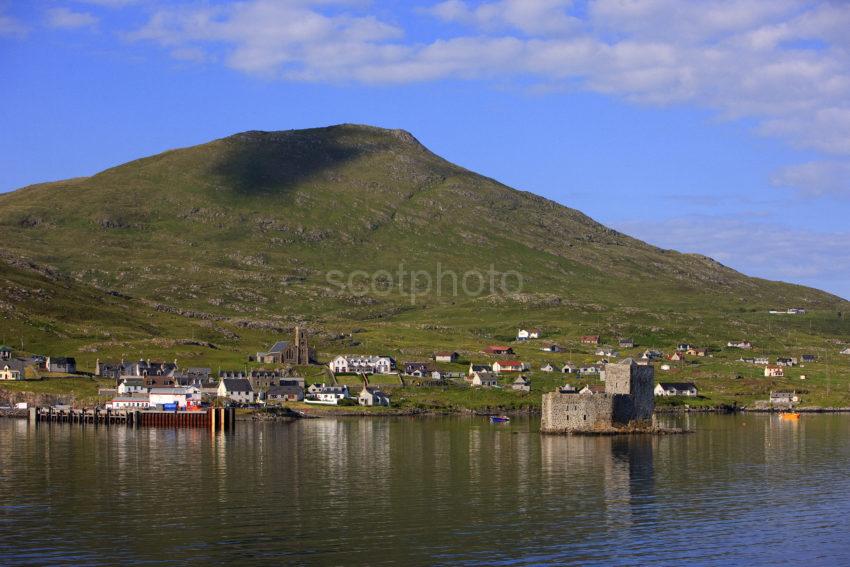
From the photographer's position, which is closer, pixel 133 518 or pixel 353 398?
pixel 133 518

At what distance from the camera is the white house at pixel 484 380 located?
610ft

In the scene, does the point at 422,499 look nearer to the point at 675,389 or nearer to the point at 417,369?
the point at 675,389

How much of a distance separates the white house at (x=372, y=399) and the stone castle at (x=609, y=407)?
4592 centimetres

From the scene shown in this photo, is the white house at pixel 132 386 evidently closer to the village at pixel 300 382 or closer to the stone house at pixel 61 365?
the village at pixel 300 382

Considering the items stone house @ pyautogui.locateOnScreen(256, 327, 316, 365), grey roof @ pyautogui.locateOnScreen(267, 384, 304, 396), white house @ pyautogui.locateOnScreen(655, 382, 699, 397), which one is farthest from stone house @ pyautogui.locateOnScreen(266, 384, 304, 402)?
white house @ pyautogui.locateOnScreen(655, 382, 699, 397)

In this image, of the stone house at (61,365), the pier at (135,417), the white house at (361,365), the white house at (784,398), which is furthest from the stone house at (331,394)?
the white house at (784,398)

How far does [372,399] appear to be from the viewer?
16225cm

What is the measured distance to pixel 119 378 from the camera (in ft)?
534

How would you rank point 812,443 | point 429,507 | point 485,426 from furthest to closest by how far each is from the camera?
point 485,426 → point 812,443 → point 429,507

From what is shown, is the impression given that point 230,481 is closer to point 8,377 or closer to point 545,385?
point 8,377

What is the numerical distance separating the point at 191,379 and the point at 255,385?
369 inches

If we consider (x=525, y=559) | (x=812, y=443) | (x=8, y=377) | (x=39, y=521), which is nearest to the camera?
(x=525, y=559)

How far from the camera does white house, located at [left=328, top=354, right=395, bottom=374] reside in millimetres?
189250

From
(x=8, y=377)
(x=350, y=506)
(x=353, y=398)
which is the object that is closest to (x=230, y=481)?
(x=350, y=506)
